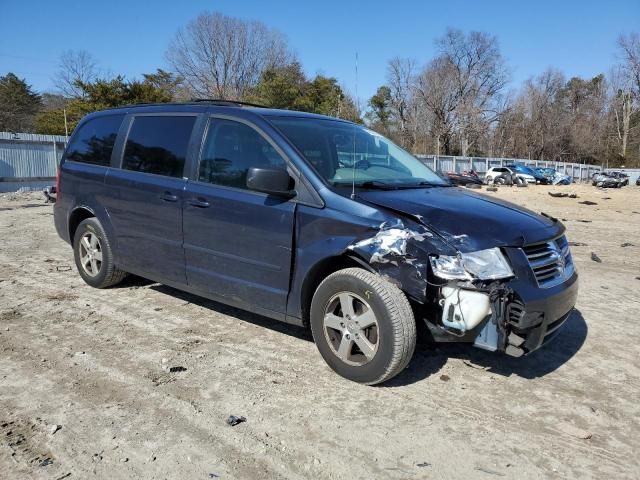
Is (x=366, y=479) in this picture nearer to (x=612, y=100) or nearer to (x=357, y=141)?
(x=357, y=141)

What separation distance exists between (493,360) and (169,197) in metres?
2.94

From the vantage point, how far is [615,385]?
3592mm

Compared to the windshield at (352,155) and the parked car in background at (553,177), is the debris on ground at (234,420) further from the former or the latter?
the parked car in background at (553,177)

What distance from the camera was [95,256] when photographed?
541 cm

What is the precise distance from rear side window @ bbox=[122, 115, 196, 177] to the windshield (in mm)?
902

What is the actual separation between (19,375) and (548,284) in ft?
11.8

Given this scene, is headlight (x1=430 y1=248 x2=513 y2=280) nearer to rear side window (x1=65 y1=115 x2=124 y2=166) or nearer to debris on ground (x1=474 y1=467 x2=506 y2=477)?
debris on ground (x1=474 y1=467 x2=506 y2=477)

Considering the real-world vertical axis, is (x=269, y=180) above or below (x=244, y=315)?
above

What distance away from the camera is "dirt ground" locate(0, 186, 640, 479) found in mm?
2650

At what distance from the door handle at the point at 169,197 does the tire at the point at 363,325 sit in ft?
5.28

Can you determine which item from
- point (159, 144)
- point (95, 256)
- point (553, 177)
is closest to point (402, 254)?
point (159, 144)

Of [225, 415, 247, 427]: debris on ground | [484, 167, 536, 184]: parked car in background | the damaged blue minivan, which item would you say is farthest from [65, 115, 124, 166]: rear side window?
[484, 167, 536, 184]: parked car in background

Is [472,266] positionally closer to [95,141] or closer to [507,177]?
[95,141]

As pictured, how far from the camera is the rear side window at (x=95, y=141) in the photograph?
5.22 meters
